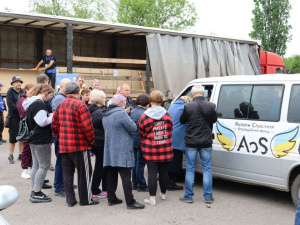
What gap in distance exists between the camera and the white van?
18.5 ft

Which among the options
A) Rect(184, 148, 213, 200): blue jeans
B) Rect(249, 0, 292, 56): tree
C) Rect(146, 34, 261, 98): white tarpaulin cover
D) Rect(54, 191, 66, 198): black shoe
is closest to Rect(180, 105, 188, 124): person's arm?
Rect(184, 148, 213, 200): blue jeans

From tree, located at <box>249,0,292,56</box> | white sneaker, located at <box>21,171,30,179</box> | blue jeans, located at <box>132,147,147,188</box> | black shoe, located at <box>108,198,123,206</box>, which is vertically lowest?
white sneaker, located at <box>21,171,30,179</box>

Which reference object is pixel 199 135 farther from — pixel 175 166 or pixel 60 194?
pixel 60 194

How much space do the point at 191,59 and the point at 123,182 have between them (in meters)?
8.05

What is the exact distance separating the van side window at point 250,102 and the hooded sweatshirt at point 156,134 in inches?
43.8

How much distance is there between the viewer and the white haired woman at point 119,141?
567 centimetres

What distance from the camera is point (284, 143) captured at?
562 centimetres

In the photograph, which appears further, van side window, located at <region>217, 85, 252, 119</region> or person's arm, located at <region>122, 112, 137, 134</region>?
van side window, located at <region>217, 85, 252, 119</region>

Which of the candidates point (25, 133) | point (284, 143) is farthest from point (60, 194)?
point (284, 143)

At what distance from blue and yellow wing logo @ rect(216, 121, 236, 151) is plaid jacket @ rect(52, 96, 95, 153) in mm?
2085

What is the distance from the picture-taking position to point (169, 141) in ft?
19.6

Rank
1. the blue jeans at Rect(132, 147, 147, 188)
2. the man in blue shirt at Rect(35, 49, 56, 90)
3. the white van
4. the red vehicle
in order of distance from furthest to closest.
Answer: the red vehicle, the man in blue shirt at Rect(35, 49, 56, 90), the blue jeans at Rect(132, 147, 147, 188), the white van

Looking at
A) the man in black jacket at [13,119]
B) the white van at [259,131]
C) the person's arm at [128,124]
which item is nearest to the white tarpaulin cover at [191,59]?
the man in black jacket at [13,119]

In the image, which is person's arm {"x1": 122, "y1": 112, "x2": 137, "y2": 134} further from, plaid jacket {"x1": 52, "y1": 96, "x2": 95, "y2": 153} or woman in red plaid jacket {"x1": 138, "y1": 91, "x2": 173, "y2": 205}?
plaid jacket {"x1": 52, "y1": 96, "x2": 95, "y2": 153}
